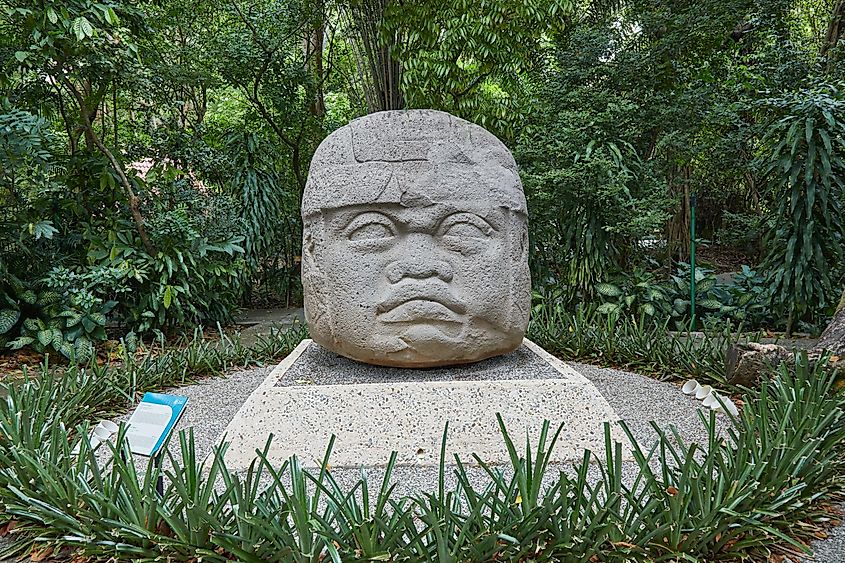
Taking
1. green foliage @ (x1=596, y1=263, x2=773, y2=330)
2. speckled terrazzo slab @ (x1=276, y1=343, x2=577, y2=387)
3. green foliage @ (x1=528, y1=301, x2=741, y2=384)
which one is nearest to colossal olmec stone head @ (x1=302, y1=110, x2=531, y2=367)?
speckled terrazzo slab @ (x1=276, y1=343, x2=577, y2=387)

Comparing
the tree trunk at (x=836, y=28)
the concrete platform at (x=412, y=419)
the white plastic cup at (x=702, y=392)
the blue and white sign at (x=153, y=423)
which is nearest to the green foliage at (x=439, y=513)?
the blue and white sign at (x=153, y=423)

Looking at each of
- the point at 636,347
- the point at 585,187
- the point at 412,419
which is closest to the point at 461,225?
the point at 412,419

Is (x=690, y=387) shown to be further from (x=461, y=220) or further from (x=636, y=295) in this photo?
(x=636, y=295)

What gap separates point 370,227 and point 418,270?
1.04 ft

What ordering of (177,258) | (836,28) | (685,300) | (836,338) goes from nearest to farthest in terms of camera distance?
(836,338) → (177,258) → (685,300) → (836,28)

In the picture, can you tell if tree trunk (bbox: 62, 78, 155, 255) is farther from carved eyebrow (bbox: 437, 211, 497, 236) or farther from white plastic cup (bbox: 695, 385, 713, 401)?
white plastic cup (bbox: 695, 385, 713, 401)

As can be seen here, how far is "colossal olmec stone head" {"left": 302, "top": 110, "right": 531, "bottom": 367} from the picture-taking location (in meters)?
3.08

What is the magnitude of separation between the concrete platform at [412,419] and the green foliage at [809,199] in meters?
3.50

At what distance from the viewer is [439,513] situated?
188 cm

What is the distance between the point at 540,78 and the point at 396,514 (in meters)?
5.87

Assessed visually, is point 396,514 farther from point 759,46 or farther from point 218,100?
point 218,100

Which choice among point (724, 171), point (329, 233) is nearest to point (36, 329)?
point (329, 233)

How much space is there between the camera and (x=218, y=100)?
31.4ft

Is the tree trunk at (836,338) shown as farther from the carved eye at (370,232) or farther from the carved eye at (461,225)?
the carved eye at (370,232)
